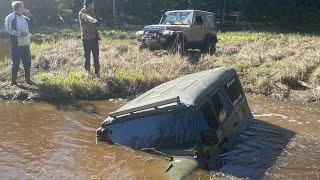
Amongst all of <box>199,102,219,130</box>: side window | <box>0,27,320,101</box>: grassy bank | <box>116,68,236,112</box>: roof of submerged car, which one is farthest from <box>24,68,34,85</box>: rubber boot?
<box>199,102,219,130</box>: side window

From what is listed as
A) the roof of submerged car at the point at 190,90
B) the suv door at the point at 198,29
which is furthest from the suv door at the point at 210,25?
the roof of submerged car at the point at 190,90

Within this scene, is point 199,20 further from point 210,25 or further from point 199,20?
point 210,25

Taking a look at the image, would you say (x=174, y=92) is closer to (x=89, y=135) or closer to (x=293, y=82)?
(x=89, y=135)

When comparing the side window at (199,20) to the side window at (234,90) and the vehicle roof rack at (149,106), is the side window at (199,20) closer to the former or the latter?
the side window at (234,90)

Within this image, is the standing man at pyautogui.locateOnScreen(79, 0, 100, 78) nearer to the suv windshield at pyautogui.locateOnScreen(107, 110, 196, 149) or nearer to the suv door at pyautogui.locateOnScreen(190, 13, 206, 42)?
the suv windshield at pyautogui.locateOnScreen(107, 110, 196, 149)

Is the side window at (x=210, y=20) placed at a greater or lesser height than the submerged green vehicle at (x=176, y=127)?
greater

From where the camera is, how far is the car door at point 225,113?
24.7ft

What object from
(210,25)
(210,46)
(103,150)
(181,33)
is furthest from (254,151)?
(210,25)

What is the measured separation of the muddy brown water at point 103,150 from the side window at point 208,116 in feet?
1.65

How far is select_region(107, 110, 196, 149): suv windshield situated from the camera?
6727 mm

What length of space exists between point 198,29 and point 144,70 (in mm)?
5815

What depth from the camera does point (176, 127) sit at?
22.2ft

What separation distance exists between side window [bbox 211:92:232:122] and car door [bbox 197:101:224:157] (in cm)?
20

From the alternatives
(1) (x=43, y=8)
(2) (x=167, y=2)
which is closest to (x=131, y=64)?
(2) (x=167, y=2)
